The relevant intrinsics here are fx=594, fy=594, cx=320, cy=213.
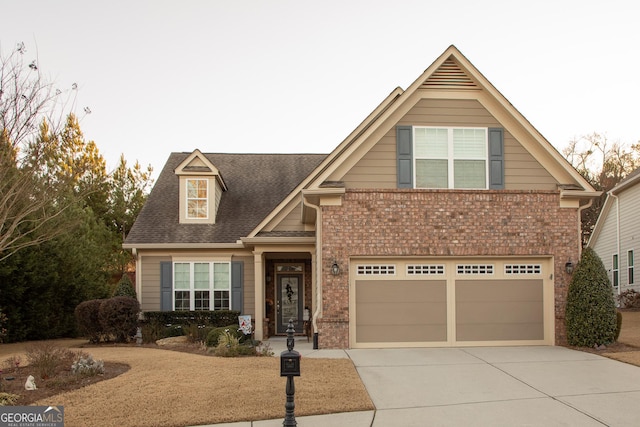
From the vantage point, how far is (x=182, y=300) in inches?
745

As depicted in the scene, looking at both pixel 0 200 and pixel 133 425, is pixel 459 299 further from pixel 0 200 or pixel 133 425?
pixel 0 200

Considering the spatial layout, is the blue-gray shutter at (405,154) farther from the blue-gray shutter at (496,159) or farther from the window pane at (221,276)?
the window pane at (221,276)

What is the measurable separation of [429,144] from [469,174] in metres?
1.19

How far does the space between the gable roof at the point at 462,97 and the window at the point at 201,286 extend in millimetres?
6395

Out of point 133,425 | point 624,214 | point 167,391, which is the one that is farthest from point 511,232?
point 624,214

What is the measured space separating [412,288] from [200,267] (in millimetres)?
7971

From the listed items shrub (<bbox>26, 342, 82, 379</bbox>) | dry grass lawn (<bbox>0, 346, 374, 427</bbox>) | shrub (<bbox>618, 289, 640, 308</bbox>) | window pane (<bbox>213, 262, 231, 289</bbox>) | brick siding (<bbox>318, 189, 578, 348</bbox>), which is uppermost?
brick siding (<bbox>318, 189, 578, 348</bbox>)

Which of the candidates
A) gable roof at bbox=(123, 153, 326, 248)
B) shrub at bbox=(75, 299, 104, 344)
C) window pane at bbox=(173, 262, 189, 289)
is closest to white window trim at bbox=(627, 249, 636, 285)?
gable roof at bbox=(123, 153, 326, 248)

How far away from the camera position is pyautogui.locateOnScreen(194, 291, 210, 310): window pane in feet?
62.1

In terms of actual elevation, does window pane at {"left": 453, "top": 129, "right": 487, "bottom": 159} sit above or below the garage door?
above

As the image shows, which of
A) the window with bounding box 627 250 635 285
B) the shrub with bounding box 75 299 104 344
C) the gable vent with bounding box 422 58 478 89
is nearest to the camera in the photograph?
the gable vent with bounding box 422 58 478 89

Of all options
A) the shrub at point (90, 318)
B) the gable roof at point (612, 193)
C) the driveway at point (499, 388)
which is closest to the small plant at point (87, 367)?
the driveway at point (499, 388)

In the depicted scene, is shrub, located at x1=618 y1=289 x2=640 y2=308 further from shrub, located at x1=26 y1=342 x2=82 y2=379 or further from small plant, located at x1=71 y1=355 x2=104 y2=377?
shrub, located at x1=26 y1=342 x2=82 y2=379

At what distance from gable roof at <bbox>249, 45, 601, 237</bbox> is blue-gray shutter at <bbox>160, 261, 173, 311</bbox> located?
23.1 feet
